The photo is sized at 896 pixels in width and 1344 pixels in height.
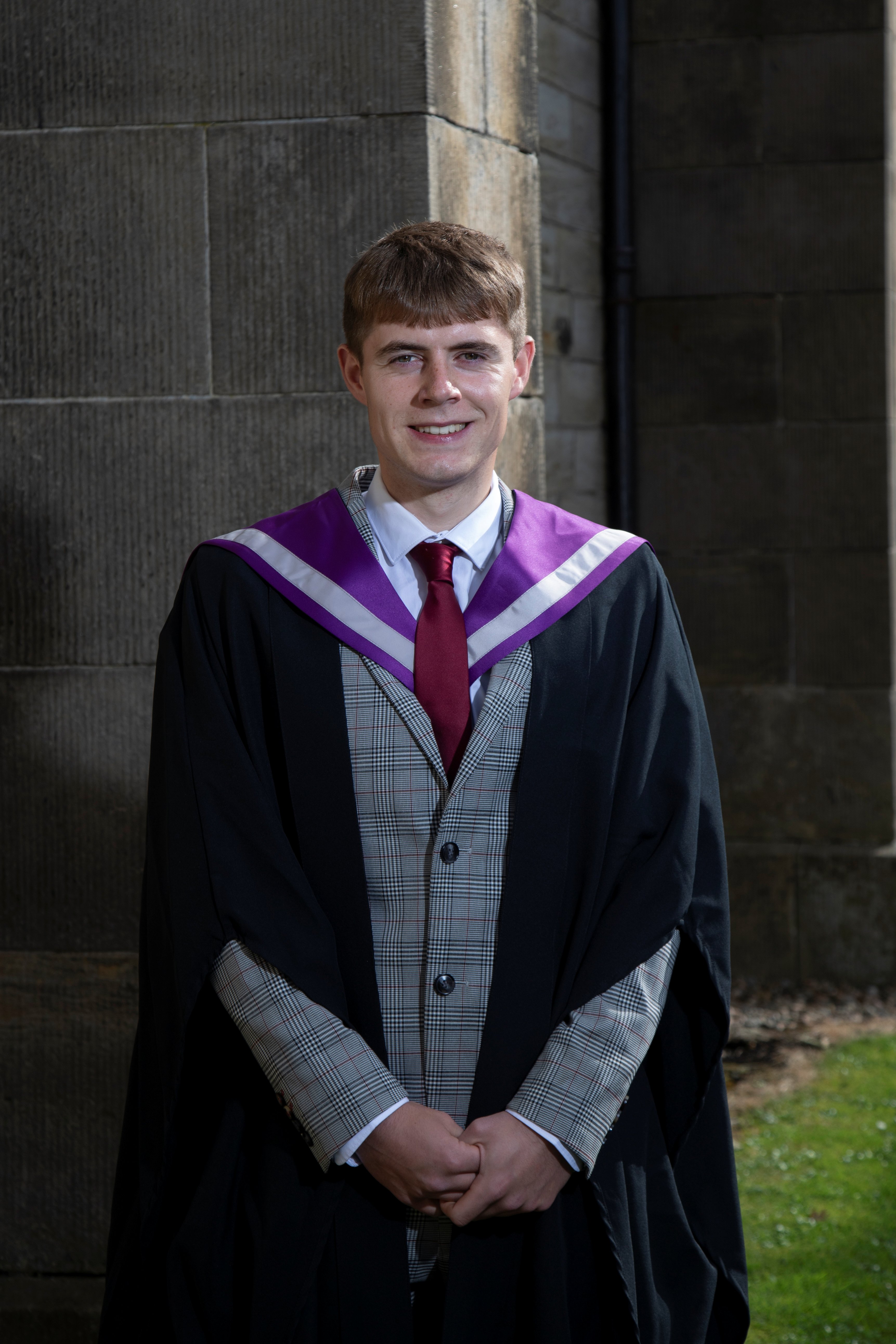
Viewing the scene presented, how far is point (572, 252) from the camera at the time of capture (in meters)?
5.20

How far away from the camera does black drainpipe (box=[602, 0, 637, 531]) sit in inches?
207

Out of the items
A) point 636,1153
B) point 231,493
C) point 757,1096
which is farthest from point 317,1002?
point 757,1096

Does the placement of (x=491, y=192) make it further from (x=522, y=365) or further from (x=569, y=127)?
(x=569, y=127)

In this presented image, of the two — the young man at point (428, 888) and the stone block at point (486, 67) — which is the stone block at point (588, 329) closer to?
the stone block at point (486, 67)

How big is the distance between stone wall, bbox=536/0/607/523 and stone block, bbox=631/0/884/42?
0.76ft

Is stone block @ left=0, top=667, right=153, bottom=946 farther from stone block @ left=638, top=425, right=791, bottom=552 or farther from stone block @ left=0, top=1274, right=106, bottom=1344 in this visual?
stone block @ left=638, top=425, right=791, bottom=552

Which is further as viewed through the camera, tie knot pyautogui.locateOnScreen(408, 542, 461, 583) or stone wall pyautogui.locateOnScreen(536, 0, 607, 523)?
stone wall pyautogui.locateOnScreen(536, 0, 607, 523)

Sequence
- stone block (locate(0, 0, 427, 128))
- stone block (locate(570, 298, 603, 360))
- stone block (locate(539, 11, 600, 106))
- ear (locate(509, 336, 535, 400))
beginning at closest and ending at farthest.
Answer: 1. ear (locate(509, 336, 535, 400))
2. stone block (locate(0, 0, 427, 128))
3. stone block (locate(539, 11, 600, 106))
4. stone block (locate(570, 298, 603, 360))

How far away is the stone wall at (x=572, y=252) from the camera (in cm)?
501

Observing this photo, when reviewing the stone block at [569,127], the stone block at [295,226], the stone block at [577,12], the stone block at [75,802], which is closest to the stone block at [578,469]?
the stone block at [569,127]

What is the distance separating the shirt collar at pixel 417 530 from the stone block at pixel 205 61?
0.99 meters

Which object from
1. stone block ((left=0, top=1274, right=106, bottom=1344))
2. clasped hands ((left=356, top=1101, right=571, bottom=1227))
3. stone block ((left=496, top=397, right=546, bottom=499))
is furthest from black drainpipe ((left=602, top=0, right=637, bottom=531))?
clasped hands ((left=356, top=1101, right=571, bottom=1227))

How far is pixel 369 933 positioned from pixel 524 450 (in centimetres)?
135

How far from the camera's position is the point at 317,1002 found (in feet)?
5.35
